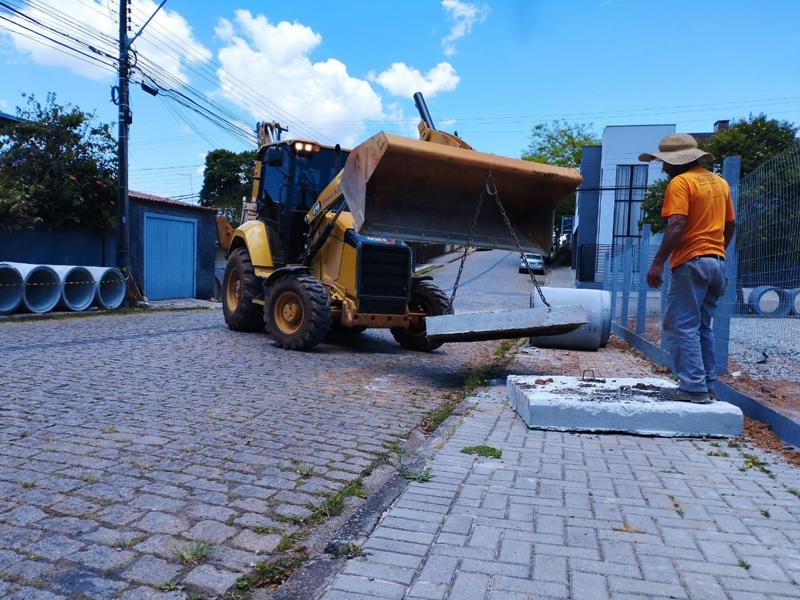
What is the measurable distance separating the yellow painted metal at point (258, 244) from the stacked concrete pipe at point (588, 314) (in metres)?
4.02

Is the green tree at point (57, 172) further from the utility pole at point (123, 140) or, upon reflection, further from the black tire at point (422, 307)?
the black tire at point (422, 307)

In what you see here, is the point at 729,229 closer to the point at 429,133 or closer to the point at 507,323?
the point at 507,323

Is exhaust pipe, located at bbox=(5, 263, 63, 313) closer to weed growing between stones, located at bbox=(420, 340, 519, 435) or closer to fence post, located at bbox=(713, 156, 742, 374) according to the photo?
weed growing between stones, located at bbox=(420, 340, 519, 435)

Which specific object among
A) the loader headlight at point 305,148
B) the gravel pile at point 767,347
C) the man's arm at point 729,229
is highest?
the loader headlight at point 305,148

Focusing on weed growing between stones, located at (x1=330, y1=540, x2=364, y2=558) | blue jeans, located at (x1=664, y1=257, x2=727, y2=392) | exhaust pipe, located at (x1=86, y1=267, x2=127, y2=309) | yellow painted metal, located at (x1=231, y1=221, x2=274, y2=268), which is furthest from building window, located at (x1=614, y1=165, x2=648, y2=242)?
weed growing between stones, located at (x1=330, y1=540, x2=364, y2=558)

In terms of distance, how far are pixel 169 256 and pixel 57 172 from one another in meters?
3.96

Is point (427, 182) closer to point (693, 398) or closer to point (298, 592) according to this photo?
point (693, 398)

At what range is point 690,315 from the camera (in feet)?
15.8

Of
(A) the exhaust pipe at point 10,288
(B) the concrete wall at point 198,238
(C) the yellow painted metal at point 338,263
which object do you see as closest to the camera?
(C) the yellow painted metal at point 338,263

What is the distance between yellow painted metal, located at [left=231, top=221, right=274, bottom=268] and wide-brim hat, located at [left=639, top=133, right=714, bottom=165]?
20.3 ft

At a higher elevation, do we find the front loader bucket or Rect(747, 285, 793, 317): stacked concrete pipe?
the front loader bucket

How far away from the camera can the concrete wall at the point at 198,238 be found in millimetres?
16797

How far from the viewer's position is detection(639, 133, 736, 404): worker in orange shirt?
480 centimetres

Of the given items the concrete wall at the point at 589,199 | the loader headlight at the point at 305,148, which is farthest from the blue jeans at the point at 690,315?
the concrete wall at the point at 589,199
